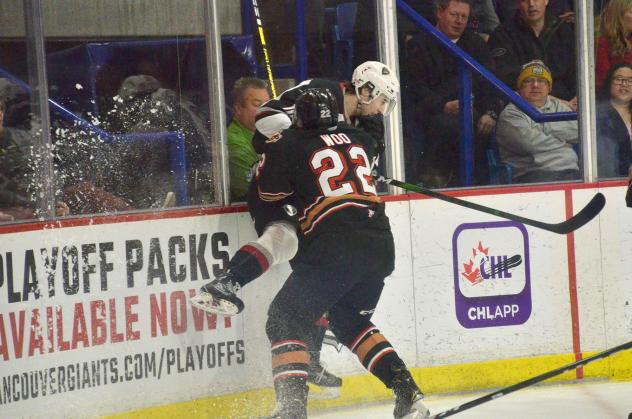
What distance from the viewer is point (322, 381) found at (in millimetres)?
4426

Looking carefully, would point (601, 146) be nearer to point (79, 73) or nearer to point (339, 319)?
point (339, 319)

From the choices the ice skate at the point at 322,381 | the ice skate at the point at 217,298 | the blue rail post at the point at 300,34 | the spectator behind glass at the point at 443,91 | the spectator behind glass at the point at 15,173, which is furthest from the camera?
the spectator behind glass at the point at 443,91

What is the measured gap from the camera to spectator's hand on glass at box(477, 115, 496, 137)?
194 inches

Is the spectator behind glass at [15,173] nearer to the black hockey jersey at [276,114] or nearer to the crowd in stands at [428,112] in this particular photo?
the crowd in stands at [428,112]

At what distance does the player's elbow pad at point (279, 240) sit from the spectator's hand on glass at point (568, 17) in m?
1.56

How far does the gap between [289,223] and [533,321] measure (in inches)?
48.6

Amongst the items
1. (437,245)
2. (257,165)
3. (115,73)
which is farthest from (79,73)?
(437,245)

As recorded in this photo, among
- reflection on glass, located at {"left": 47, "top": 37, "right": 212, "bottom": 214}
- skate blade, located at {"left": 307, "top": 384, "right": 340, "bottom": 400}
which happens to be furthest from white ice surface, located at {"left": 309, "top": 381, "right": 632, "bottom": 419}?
reflection on glass, located at {"left": 47, "top": 37, "right": 212, "bottom": 214}

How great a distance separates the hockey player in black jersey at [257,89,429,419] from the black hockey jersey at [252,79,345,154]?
0.08 meters

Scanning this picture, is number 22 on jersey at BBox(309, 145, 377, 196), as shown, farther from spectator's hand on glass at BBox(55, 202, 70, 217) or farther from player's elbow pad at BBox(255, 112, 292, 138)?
spectator's hand on glass at BBox(55, 202, 70, 217)

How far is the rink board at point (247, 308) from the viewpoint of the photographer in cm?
384

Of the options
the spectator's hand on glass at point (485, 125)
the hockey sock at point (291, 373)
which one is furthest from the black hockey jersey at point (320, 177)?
the spectator's hand on glass at point (485, 125)

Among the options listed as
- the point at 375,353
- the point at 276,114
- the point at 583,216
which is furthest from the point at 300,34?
the point at 583,216

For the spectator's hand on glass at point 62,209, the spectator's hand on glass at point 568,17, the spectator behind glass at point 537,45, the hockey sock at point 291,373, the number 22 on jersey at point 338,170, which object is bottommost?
the hockey sock at point 291,373
